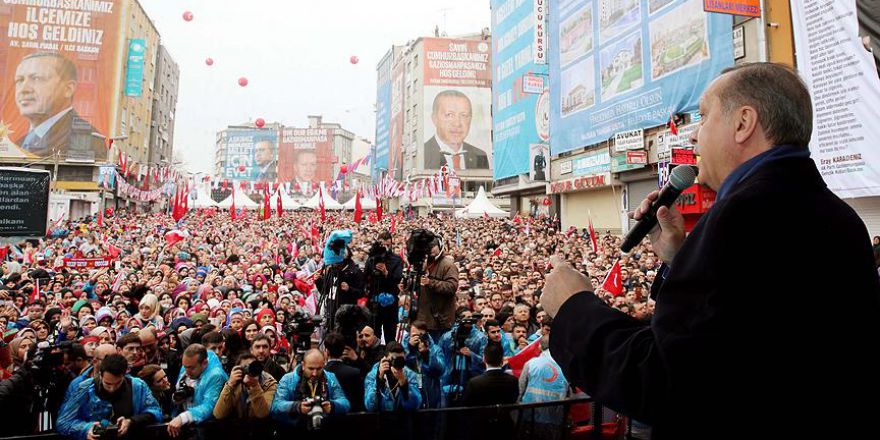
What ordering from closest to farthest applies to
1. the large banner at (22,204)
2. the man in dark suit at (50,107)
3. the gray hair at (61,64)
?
the large banner at (22,204) < the man in dark suit at (50,107) < the gray hair at (61,64)

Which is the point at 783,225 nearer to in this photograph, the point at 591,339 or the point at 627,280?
the point at 591,339

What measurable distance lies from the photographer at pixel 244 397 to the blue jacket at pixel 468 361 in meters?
1.91

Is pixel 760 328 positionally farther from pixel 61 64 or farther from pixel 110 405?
pixel 61 64

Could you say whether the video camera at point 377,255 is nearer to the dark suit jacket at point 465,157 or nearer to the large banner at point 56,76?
the large banner at point 56,76

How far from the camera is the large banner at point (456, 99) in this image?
6712 cm

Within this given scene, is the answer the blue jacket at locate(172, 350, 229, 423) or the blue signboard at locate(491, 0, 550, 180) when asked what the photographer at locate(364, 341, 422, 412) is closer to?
the blue jacket at locate(172, 350, 229, 423)

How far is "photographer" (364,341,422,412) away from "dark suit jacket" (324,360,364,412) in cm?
41

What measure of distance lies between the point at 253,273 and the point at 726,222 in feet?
43.6

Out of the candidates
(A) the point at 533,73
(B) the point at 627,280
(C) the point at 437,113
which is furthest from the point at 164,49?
(B) the point at 627,280

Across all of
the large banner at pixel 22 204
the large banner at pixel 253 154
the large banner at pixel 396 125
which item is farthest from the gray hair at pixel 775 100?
the large banner at pixel 253 154

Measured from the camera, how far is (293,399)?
435cm

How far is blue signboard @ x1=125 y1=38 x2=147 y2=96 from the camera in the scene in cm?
4522

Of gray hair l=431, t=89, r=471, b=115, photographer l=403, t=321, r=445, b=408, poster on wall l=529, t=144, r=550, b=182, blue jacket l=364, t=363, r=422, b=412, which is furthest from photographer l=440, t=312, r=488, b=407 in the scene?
gray hair l=431, t=89, r=471, b=115

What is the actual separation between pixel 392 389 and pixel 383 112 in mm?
90939
